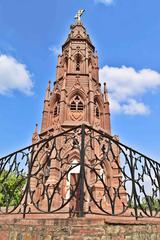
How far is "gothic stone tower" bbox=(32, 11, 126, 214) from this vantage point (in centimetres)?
2230

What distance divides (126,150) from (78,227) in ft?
6.60

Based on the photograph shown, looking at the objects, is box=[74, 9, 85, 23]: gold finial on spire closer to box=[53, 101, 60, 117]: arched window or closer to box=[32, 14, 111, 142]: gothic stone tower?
box=[32, 14, 111, 142]: gothic stone tower

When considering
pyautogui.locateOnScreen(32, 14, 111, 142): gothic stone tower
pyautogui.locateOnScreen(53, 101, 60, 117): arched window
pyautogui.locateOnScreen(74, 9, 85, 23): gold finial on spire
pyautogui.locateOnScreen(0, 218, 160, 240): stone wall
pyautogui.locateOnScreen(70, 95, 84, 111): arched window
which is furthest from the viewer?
pyautogui.locateOnScreen(74, 9, 85, 23): gold finial on spire

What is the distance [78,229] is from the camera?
2.93m

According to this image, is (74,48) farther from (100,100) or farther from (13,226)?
(13,226)

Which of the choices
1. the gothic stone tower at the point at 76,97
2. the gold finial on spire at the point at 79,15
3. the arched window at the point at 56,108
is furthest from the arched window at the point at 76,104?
the gold finial on spire at the point at 79,15

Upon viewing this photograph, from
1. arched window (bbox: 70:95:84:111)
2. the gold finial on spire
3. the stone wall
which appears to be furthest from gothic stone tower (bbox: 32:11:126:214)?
the stone wall

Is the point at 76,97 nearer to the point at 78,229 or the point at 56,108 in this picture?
the point at 56,108

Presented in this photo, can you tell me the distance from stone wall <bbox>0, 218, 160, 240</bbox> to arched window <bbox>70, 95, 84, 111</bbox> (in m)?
20.4

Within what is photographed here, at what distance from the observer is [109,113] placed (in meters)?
25.8

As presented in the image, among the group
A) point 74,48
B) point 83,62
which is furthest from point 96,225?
point 74,48

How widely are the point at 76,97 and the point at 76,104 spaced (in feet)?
4.00

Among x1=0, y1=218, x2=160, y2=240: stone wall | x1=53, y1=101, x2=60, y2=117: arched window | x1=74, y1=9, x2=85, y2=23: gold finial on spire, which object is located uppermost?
x1=74, y1=9, x2=85, y2=23: gold finial on spire

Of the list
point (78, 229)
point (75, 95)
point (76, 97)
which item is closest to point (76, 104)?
point (76, 97)
